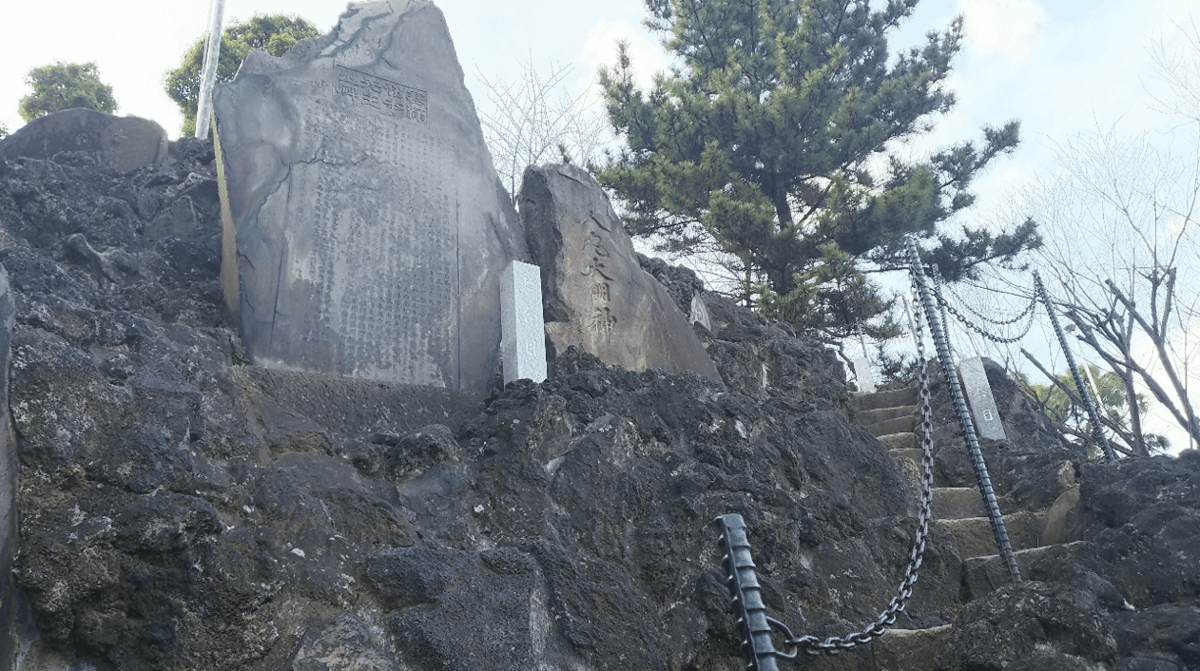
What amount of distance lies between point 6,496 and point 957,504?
6.09 m

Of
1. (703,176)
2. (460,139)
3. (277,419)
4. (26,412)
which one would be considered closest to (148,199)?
(460,139)

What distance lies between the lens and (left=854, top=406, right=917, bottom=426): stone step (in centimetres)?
888

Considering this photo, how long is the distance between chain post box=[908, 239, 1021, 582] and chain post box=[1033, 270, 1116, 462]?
2.48 m

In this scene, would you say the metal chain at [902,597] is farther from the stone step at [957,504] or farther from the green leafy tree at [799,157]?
the green leafy tree at [799,157]

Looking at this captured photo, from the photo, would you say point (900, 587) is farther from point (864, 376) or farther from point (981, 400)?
point (864, 376)

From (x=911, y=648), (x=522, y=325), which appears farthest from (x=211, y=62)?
(x=911, y=648)

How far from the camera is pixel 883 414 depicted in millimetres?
9023

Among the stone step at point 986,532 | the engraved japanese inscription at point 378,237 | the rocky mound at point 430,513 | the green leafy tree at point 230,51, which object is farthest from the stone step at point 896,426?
the green leafy tree at point 230,51

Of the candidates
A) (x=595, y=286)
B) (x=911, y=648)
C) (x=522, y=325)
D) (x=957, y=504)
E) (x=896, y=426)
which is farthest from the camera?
(x=896, y=426)

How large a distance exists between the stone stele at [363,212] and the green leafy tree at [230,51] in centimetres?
870

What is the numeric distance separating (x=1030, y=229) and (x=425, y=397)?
372 inches

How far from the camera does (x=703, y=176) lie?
36.6 feet

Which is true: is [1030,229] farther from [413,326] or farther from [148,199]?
[148,199]

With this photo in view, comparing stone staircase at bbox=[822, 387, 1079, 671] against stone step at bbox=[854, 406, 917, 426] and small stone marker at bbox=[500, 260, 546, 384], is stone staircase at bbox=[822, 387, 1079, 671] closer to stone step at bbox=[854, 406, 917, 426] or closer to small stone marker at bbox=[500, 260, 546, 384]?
stone step at bbox=[854, 406, 917, 426]
